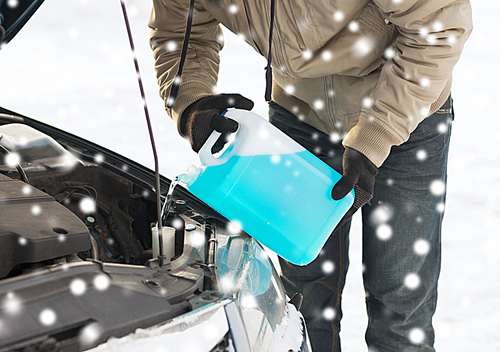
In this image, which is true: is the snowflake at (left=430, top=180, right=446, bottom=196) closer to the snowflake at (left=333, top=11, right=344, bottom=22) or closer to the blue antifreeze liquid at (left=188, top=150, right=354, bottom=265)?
the blue antifreeze liquid at (left=188, top=150, right=354, bottom=265)

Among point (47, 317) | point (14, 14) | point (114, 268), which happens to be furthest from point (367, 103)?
point (14, 14)

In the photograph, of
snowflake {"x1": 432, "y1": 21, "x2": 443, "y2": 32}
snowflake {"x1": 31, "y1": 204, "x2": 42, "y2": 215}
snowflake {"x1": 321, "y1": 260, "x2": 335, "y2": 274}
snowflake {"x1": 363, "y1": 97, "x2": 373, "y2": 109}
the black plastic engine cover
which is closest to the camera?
the black plastic engine cover

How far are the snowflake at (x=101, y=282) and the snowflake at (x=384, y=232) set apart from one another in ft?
2.69

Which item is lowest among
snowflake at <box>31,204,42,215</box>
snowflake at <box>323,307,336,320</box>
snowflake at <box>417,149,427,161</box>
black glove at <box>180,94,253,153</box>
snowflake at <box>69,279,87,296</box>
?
snowflake at <box>69,279,87,296</box>

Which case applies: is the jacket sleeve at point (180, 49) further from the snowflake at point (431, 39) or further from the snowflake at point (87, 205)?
the snowflake at point (431, 39)

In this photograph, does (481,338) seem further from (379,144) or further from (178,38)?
(178,38)

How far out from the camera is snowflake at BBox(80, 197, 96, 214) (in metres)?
1.12

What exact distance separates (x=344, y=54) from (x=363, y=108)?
0.14 metres

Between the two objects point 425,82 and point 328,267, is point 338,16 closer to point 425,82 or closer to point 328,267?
point 425,82

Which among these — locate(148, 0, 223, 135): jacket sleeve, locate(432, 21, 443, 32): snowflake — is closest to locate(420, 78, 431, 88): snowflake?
locate(432, 21, 443, 32): snowflake

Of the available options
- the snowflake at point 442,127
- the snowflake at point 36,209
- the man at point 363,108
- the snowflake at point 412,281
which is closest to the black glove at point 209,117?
the man at point 363,108

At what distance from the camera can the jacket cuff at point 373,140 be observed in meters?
1.04

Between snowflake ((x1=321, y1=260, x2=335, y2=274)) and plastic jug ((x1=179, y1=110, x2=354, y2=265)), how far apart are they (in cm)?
39

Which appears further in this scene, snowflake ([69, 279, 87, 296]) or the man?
the man
